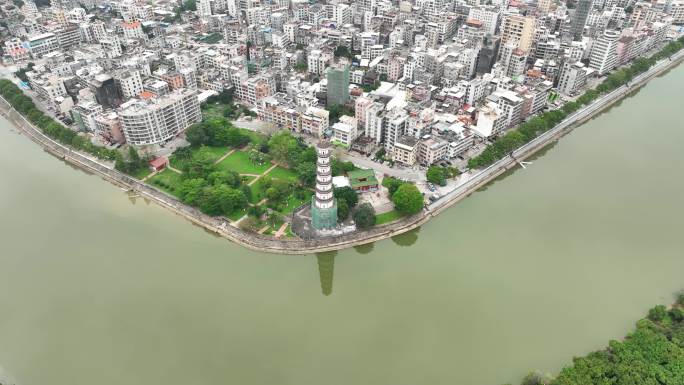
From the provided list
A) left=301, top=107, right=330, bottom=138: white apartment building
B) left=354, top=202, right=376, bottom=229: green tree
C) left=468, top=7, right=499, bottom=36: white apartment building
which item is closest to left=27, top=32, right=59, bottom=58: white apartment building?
left=301, top=107, right=330, bottom=138: white apartment building

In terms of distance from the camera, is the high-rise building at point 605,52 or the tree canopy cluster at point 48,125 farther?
the high-rise building at point 605,52

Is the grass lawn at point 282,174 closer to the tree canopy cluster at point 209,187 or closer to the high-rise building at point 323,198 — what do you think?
the tree canopy cluster at point 209,187

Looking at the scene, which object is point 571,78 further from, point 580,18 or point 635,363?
point 635,363

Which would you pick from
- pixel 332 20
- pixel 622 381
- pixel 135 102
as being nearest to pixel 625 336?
pixel 622 381

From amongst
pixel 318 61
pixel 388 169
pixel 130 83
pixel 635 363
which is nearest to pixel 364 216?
pixel 388 169

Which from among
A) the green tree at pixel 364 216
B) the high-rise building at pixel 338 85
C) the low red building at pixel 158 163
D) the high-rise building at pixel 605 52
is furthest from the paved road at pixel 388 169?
the high-rise building at pixel 605 52

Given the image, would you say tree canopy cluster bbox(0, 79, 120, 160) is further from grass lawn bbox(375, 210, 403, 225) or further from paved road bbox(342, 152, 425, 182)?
grass lawn bbox(375, 210, 403, 225)

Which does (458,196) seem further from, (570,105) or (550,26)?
(550,26)
